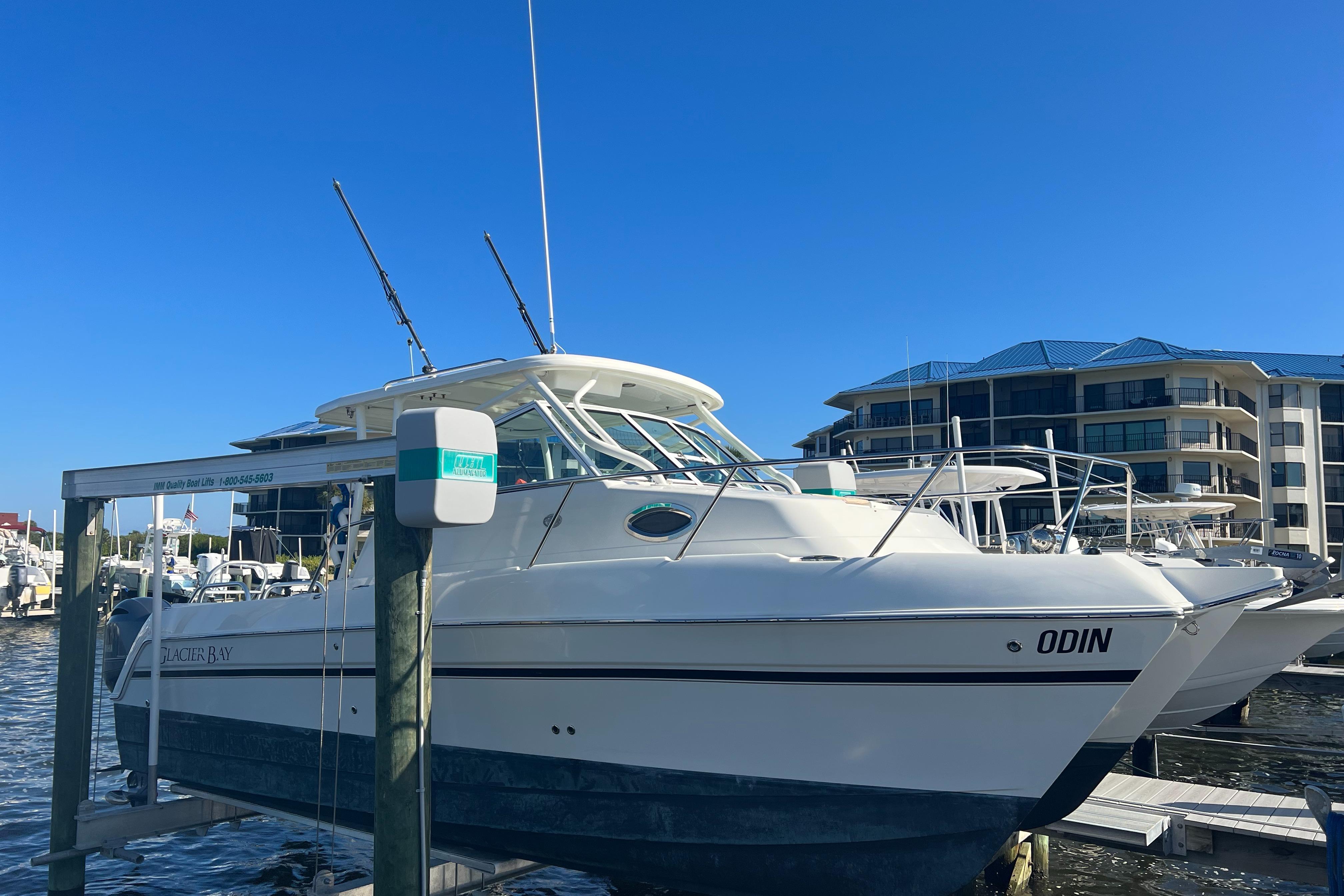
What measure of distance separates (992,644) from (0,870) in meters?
7.77

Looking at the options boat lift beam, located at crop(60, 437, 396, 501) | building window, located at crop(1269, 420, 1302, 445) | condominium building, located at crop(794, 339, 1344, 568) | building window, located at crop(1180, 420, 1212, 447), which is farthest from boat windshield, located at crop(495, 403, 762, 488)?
building window, located at crop(1269, 420, 1302, 445)

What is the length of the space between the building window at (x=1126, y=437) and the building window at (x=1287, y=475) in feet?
25.6

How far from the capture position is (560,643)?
4.95 meters

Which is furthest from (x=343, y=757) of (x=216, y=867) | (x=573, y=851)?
(x=216, y=867)

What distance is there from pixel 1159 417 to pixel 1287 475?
8633 millimetres

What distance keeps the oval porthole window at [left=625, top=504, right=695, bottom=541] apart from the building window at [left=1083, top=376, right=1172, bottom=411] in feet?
129

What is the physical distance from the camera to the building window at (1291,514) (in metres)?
42.4

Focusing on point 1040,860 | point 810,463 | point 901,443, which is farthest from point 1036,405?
point 810,463

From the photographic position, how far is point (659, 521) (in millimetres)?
5387

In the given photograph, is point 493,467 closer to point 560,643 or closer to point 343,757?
point 560,643

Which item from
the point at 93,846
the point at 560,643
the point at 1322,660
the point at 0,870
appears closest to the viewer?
the point at 560,643

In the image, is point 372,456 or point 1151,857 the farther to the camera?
point 1151,857

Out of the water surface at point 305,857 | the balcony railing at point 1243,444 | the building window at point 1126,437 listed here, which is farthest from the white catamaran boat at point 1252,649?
the balcony railing at point 1243,444

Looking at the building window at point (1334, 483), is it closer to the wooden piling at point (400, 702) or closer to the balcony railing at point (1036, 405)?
the balcony railing at point (1036, 405)
